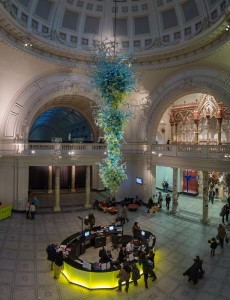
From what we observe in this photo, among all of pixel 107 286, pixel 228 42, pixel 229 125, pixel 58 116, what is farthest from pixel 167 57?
pixel 58 116

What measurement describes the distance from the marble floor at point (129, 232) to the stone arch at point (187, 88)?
6888mm

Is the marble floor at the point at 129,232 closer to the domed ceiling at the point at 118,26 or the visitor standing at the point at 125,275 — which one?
the visitor standing at the point at 125,275

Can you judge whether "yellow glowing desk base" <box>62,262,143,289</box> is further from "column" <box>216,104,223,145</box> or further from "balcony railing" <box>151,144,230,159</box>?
"column" <box>216,104,223,145</box>

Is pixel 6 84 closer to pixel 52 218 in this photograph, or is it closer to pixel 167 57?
pixel 52 218

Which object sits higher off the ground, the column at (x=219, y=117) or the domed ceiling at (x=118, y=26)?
the domed ceiling at (x=118, y=26)

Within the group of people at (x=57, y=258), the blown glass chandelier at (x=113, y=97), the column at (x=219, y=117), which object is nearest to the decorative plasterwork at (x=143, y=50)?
the blown glass chandelier at (x=113, y=97)

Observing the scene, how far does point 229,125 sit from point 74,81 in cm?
1253

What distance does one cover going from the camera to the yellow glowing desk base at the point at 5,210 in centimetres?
1449

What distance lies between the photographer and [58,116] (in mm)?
29812

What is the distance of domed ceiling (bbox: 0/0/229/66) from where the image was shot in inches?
517

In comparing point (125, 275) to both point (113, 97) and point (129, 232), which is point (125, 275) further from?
point (113, 97)

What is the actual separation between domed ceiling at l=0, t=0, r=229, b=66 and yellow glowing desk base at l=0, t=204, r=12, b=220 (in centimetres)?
966

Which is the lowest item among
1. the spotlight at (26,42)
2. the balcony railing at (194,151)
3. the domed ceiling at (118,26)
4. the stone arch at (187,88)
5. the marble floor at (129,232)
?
the marble floor at (129,232)

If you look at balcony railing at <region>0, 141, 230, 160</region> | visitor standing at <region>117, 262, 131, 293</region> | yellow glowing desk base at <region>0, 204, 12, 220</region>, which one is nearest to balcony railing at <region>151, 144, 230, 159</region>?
balcony railing at <region>0, 141, 230, 160</region>
